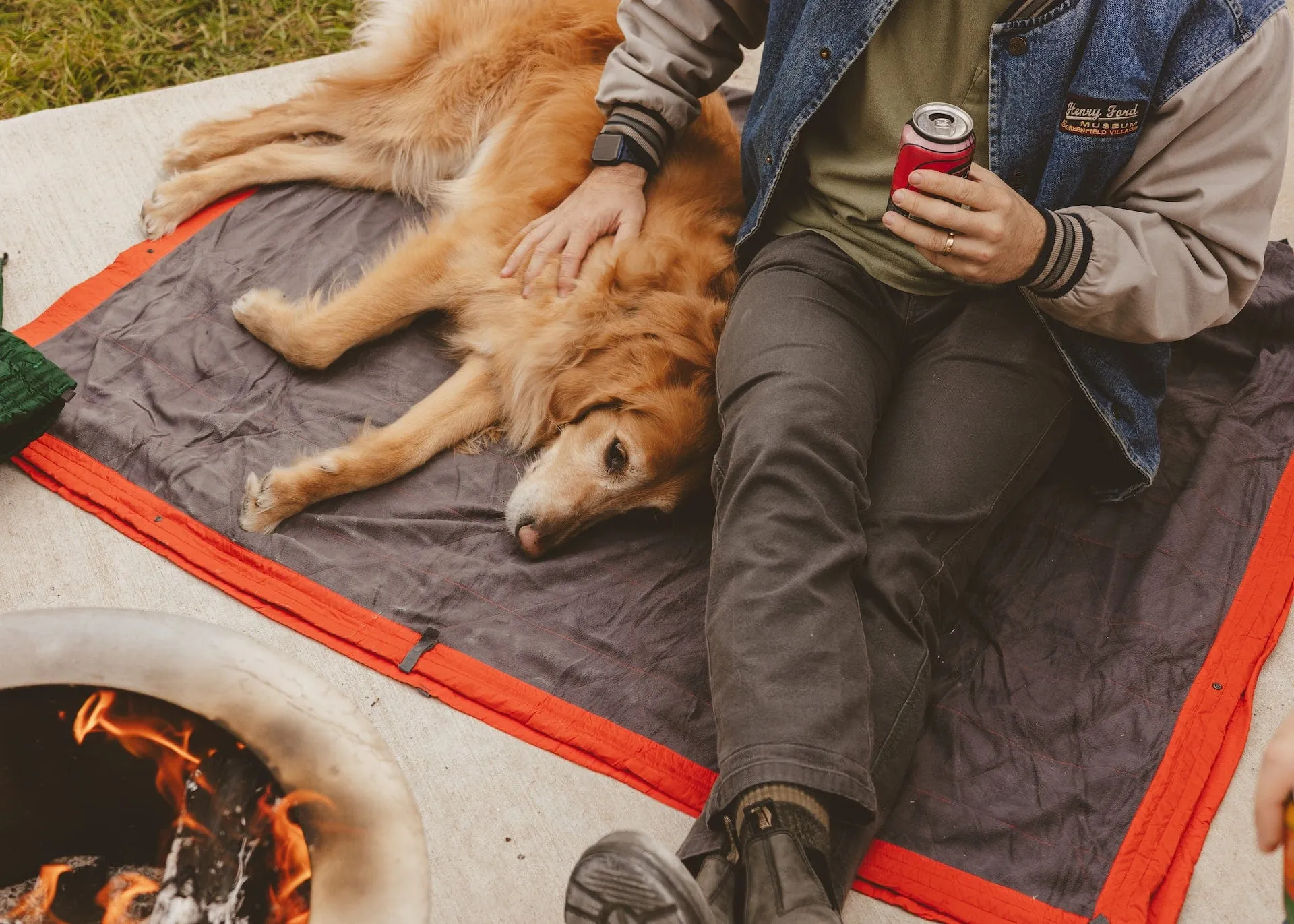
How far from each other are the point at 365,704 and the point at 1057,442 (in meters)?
1.47

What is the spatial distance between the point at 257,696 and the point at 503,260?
4.99 feet

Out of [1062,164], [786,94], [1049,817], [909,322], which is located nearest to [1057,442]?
[909,322]

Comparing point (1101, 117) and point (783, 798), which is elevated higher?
point (1101, 117)

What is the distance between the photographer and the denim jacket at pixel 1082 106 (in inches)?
62.1

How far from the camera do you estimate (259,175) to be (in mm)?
2742

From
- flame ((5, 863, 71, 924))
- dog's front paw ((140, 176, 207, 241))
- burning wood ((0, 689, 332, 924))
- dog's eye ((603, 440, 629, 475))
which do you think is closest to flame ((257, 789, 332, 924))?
burning wood ((0, 689, 332, 924))

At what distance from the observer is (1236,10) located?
155 centimetres

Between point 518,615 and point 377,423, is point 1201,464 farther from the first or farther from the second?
point 377,423

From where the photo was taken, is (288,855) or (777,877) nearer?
(288,855)

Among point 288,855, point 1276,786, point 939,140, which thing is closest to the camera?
point 1276,786

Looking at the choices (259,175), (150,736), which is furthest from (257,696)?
(259,175)

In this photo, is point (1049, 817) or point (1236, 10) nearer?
point (1236, 10)

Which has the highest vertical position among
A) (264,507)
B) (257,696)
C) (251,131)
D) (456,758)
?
(251,131)

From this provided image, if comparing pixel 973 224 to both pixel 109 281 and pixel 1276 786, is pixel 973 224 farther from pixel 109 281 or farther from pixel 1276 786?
pixel 109 281
